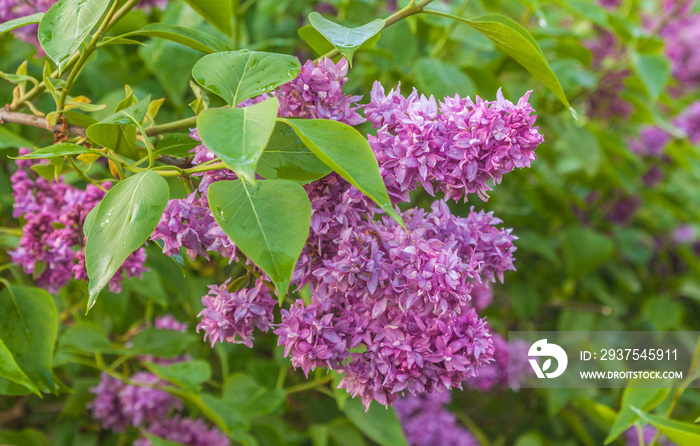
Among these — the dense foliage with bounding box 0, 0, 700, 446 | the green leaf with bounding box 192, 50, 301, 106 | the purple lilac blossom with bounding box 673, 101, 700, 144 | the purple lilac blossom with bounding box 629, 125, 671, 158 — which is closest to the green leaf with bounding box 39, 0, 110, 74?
the dense foliage with bounding box 0, 0, 700, 446

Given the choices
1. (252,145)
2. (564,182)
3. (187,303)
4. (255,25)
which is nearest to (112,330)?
(187,303)

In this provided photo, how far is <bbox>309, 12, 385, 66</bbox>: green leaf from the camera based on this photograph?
0.47 metres

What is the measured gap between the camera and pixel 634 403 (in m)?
0.78

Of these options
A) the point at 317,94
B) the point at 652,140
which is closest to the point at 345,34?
the point at 317,94

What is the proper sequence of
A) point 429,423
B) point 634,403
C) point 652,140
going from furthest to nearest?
point 652,140
point 429,423
point 634,403

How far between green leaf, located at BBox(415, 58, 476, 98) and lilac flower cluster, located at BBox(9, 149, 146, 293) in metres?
0.50

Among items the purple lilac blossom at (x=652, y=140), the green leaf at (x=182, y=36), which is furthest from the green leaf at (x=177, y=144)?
the purple lilac blossom at (x=652, y=140)

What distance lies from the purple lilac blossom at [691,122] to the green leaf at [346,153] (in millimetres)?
1912

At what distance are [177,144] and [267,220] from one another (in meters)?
0.16

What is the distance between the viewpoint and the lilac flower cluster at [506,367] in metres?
1.41

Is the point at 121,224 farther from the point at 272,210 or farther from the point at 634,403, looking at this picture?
the point at 634,403

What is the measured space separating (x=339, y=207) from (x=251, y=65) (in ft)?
0.43

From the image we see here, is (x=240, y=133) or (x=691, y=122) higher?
(x=240, y=133)

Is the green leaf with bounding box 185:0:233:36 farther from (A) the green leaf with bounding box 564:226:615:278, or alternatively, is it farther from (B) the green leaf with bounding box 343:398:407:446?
(A) the green leaf with bounding box 564:226:615:278
